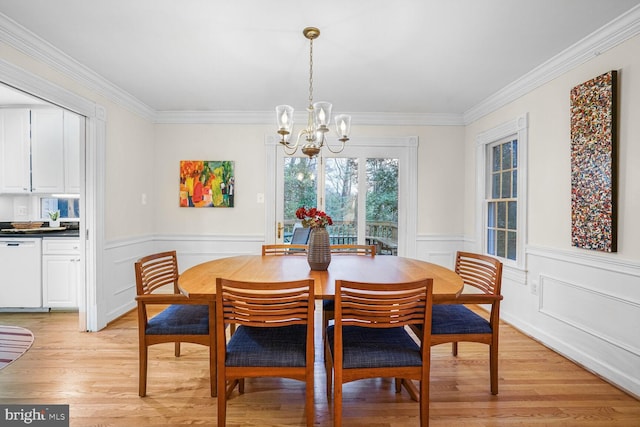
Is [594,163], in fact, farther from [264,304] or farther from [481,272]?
[264,304]

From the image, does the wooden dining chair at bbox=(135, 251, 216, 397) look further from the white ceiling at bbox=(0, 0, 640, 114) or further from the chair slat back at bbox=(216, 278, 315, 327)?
the white ceiling at bbox=(0, 0, 640, 114)

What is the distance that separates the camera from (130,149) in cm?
383

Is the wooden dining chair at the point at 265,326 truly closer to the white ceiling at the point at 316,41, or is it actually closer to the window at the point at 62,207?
the white ceiling at the point at 316,41

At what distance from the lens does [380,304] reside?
1.63 metres

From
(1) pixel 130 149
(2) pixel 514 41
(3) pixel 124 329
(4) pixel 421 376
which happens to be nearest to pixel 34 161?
(1) pixel 130 149

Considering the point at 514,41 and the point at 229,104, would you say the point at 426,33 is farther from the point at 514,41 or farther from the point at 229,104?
the point at 229,104

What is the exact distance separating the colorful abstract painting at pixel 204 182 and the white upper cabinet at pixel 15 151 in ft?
5.49

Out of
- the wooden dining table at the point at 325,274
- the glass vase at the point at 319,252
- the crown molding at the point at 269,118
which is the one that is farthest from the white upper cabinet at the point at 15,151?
the glass vase at the point at 319,252

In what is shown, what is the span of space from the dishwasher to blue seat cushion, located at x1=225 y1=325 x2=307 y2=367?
10.1 feet

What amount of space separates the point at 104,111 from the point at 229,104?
1.29m

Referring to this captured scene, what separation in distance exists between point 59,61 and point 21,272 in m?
2.29

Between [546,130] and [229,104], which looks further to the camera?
[229,104]

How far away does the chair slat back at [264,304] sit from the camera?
5.26 ft

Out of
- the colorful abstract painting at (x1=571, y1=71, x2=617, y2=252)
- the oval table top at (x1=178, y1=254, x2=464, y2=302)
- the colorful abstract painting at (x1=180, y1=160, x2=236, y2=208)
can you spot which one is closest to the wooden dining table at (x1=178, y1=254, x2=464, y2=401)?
the oval table top at (x1=178, y1=254, x2=464, y2=302)
